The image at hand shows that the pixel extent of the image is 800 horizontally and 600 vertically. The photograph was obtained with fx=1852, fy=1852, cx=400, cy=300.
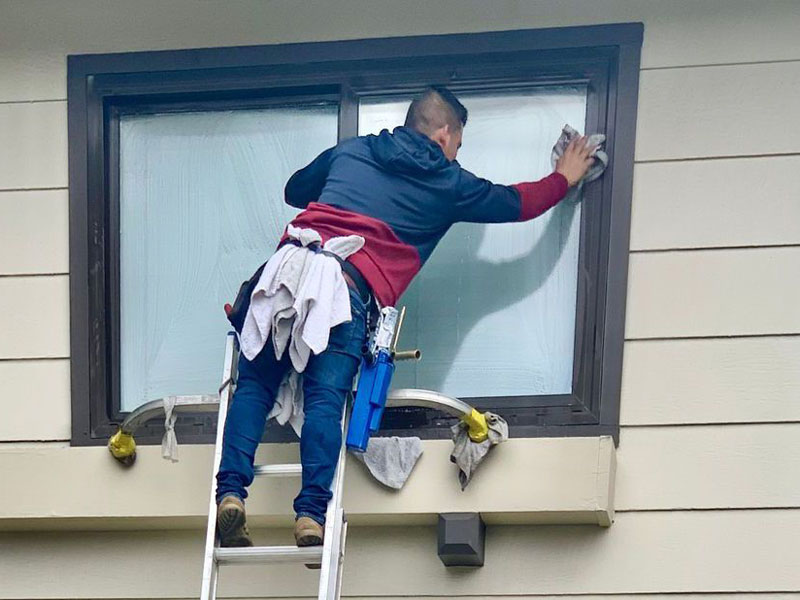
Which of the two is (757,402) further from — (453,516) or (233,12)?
(233,12)

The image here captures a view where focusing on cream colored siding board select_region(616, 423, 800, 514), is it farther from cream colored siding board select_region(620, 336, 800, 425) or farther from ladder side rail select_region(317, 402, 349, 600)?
ladder side rail select_region(317, 402, 349, 600)

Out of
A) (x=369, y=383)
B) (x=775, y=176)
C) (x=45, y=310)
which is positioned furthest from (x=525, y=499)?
(x=45, y=310)

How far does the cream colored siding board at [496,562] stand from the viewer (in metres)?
4.54

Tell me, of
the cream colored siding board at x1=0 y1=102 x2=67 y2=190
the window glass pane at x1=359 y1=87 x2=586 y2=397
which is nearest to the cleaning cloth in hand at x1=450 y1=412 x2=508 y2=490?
the window glass pane at x1=359 y1=87 x2=586 y2=397

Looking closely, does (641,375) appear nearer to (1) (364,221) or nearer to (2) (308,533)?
(1) (364,221)

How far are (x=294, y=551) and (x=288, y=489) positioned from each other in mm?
395

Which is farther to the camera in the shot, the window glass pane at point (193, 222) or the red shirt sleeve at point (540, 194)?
the window glass pane at point (193, 222)

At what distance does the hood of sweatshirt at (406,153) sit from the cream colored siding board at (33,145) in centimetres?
93

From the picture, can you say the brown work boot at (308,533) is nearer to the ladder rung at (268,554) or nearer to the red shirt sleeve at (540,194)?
the ladder rung at (268,554)

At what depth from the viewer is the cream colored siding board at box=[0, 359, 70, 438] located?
4.95 m

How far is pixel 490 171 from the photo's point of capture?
5.05m

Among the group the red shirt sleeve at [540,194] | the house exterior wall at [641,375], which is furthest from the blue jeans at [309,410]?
the red shirt sleeve at [540,194]

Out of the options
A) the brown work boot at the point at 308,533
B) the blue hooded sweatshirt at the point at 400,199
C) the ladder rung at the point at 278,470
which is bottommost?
the brown work boot at the point at 308,533

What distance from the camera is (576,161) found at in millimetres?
4879
